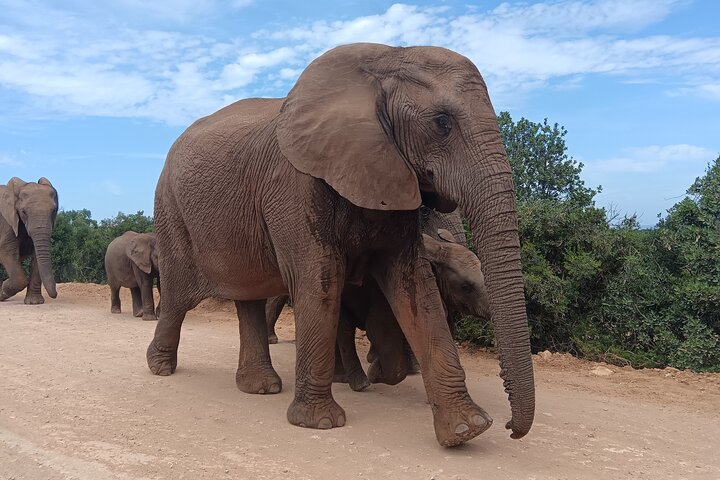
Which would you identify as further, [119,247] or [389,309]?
Answer: [119,247]

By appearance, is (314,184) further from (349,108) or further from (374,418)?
(374,418)

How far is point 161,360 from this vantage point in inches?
298

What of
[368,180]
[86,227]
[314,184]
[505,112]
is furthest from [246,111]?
[86,227]

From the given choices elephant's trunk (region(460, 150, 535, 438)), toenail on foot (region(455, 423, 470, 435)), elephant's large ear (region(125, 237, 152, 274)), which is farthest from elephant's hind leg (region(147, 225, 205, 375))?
elephant's large ear (region(125, 237, 152, 274))

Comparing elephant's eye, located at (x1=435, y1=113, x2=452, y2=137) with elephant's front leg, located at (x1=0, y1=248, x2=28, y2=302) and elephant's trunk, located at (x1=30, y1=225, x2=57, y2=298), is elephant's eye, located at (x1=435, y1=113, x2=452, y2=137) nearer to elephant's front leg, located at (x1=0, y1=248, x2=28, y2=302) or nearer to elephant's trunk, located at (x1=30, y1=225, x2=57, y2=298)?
elephant's trunk, located at (x1=30, y1=225, x2=57, y2=298)

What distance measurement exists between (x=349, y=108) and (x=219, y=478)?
2.72m

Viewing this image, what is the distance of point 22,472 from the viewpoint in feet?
14.1

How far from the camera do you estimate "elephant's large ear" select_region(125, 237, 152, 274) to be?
525 inches

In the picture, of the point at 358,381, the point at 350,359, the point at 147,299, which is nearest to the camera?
the point at 358,381

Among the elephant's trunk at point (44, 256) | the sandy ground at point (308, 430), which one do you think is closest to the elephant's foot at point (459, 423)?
the sandy ground at point (308, 430)

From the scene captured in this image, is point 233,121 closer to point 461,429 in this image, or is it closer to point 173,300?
point 173,300

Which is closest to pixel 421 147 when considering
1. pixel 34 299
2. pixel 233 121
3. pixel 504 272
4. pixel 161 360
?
pixel 504 272

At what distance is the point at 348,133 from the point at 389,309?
89.5 inches

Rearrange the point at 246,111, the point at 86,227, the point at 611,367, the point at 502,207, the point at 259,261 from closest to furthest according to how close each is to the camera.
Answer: the point at 502,207 < the point at 259,261 < the point at 246,111 < the point at 611,367 < the point at 86,227
